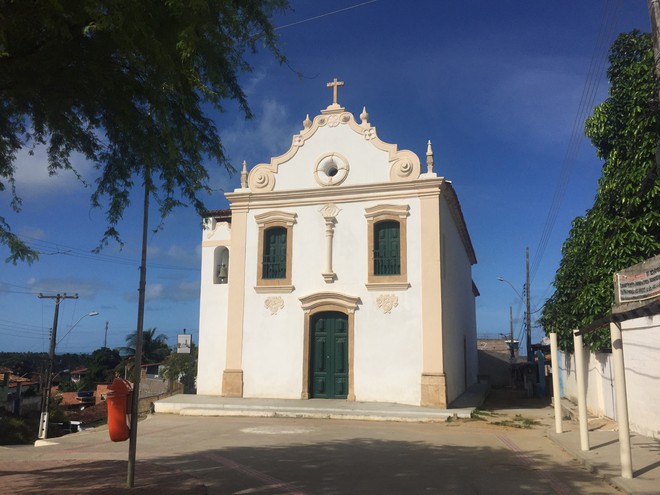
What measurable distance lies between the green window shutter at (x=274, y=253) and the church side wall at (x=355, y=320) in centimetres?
40

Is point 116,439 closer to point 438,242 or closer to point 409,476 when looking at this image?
point 409,476

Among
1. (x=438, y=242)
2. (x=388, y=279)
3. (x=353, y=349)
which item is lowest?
(x=353, y=349)

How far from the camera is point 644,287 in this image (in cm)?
702

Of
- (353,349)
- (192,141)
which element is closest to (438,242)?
(353,349)

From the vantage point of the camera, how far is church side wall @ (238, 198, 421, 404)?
55.7ft

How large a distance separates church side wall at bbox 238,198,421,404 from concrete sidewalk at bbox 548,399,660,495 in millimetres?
5623

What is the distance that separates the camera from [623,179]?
542 inches

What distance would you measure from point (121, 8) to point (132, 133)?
171 cm

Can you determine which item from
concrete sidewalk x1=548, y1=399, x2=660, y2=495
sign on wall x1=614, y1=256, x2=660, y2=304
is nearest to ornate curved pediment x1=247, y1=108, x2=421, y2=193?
concrete sidewalk x1=548, y1=399, x2=660, y2=495

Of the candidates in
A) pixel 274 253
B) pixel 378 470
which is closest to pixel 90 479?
pixel 378 470

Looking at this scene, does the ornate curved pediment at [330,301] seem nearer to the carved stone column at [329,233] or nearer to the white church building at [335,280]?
the white church building at [335,280]

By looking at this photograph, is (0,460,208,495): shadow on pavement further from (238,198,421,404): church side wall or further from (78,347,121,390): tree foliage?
(78,347,121,390): tree foliage

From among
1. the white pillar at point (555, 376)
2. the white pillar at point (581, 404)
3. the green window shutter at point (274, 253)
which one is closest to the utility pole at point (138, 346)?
the white pillar at point (581, 404)

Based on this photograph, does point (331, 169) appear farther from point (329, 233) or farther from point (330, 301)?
point (330, 301)
